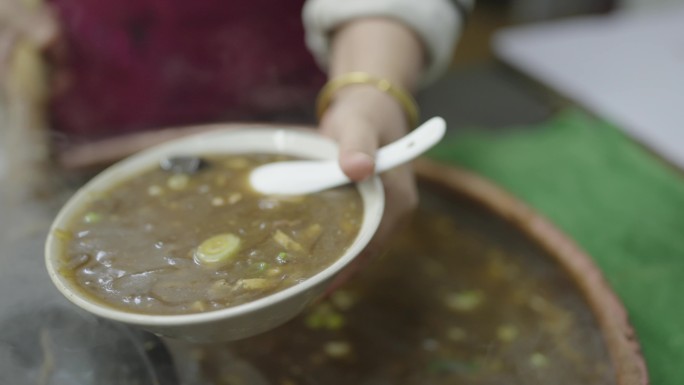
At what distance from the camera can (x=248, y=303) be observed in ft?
2.14

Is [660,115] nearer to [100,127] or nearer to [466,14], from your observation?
[466,14]

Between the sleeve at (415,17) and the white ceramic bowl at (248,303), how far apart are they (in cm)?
28

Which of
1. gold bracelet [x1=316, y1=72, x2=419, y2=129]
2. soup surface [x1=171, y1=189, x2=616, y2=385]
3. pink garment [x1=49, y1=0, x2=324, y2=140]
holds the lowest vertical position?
soup surface [x1=171, y1=189, x2=616, y2=385]

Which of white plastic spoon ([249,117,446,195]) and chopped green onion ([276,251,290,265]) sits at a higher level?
white plastic spoon ([249,117,446,195])

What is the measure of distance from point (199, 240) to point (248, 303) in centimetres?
16

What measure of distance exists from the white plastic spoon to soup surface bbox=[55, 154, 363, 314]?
0.05 feet

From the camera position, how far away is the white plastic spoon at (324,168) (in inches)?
32.0

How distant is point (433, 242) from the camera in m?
1.13

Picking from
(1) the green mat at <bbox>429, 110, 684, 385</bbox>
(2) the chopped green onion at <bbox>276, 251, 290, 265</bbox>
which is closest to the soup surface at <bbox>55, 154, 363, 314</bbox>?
(2) the chopped green onion at <bbox>276, 251, 290, 265</bbox>

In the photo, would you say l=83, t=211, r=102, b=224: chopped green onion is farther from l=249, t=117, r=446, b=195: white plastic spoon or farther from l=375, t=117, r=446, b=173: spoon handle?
l=375, t=117, r=446, b=173: spoon handle

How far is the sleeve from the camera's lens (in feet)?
3.55

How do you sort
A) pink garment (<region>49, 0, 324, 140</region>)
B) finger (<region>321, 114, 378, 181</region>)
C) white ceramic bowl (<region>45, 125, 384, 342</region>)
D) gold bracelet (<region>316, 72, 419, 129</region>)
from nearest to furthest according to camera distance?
1. white ceramic bowl (<region>45, 125, 384, 342</region>)
2. finger (<region>321, 114, 378, 181</region>)
3. gold bracelet (<region>316, 72, 419, 129</region>)
4. pink garment (<region>49, 0, 324, 140</region>)

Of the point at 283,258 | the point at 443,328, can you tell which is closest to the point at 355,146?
the point at 283,258

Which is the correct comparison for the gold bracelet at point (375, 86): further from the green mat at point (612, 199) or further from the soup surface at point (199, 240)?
the green mat at point (612, 199)
